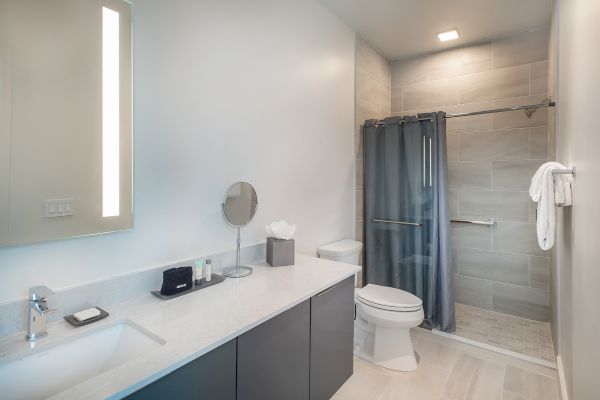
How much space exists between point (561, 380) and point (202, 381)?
7.16 feet

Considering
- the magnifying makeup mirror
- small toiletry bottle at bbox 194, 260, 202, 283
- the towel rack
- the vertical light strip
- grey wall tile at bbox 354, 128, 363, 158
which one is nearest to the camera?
the vertical light strip

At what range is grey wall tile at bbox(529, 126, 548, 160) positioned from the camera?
2730 mm

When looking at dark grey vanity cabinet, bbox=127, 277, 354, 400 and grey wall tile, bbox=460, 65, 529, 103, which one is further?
grey wall tile, bbox=460, 65, 529, 103

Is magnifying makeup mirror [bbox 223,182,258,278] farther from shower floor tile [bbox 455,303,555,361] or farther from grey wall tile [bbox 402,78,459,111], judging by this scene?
grey wall tile [bbox 402,78,459,111]

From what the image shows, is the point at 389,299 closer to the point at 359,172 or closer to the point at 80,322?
the point at 359,172

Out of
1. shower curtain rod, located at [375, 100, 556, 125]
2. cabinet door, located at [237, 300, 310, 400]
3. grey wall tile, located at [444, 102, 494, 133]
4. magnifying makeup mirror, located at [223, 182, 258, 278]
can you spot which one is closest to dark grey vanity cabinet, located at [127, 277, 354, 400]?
cabinet door, located at [237, 300, 310, 400]

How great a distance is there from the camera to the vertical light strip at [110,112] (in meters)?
1.26

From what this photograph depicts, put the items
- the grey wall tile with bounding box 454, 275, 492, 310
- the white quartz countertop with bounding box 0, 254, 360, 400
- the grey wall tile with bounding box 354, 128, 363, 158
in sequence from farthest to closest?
the grey wall tile with bounding box 454, 275, 492, 310, the grey wall tile with bounding box 354, 128, 363, 158, the white quartz countertop with bounding box 0, 254, 360, 400

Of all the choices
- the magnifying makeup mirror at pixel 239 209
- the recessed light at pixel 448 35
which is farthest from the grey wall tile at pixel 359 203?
the recessed light at pixel 448 35

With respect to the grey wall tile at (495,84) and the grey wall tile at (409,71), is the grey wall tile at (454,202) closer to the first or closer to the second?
the grey wall tile at (495,84)

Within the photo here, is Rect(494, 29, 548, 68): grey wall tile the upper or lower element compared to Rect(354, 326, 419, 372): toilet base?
upper

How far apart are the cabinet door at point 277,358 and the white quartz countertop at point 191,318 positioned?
0.07 m

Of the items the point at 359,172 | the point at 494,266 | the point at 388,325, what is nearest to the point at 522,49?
the point at 359,172

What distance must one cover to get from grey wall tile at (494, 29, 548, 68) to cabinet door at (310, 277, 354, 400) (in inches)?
104
